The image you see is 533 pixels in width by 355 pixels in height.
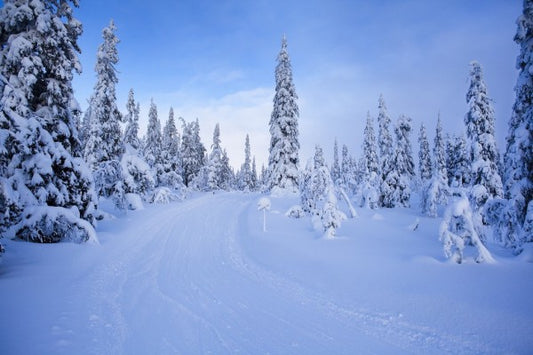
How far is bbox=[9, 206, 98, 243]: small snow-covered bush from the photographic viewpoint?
10.9 m

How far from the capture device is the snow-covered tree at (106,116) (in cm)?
2291

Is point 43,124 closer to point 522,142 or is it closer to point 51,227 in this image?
point 51,227

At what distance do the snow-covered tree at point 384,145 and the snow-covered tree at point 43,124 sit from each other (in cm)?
3199

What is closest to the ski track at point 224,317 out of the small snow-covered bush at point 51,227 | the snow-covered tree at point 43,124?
the small snow-covered bush at point 51,227

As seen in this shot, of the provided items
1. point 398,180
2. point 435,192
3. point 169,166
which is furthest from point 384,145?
point 169,166

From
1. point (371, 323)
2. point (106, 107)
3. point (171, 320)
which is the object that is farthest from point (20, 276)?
point (106, 107)

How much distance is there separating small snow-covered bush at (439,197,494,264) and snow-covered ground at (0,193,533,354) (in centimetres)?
36

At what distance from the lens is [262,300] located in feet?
23.5

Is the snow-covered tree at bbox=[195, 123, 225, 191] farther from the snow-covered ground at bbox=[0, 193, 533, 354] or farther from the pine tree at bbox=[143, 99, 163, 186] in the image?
the snow-covered ground at bbox=[0, 193, 533, 354]

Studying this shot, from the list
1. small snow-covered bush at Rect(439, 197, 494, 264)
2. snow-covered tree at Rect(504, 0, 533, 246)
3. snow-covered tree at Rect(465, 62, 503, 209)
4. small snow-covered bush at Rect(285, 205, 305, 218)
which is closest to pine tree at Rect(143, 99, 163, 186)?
small snow-covered bush at Rect(285, 205, 305, 218)

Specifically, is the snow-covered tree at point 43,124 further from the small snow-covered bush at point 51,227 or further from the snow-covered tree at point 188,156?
the snow-covered tree at point 188,156

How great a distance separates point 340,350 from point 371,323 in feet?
4.46

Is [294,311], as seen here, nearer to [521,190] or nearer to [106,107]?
[521,190]

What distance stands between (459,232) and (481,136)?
1711 cm
